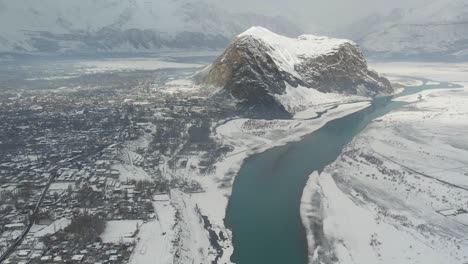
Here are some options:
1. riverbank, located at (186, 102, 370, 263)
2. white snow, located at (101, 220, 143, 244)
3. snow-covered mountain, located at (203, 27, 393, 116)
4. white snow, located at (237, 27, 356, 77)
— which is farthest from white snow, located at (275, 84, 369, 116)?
white snow, located at (101, 220, 143, 244)

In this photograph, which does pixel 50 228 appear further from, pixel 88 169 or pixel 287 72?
pixel 287 72

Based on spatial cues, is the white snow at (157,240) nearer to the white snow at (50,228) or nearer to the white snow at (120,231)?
the white snow at (120,231)

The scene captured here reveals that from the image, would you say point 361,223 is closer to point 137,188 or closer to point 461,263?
point 461,263

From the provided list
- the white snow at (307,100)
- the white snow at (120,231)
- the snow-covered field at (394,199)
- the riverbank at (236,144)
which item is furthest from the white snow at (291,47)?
the white snow at (120,231)

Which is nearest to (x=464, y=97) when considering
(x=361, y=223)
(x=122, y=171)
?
(x=361, y=223)

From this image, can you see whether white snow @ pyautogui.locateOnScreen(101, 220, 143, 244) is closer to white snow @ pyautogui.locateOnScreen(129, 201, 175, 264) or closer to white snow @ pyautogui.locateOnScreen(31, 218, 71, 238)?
white snow @ pyautogui.locateOnScreen(129, 201, 175, 264)
